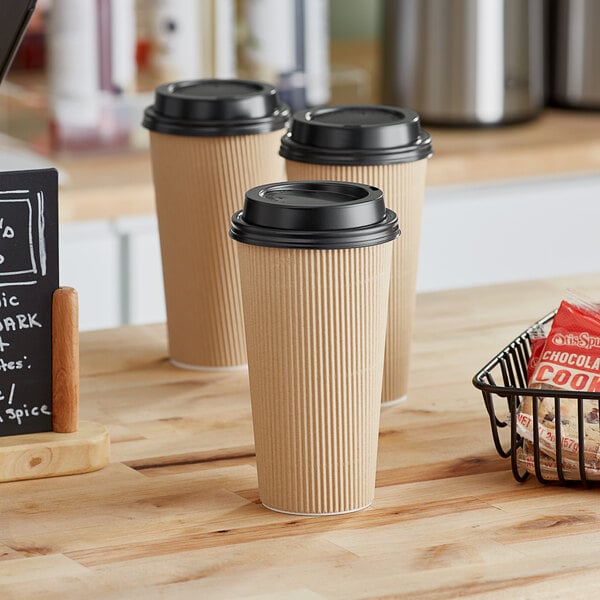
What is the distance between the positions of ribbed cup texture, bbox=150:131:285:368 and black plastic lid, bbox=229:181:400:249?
317 mm

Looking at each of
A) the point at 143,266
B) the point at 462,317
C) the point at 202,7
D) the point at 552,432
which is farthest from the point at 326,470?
the point at 202,7

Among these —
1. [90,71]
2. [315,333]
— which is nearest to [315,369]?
[315,333]

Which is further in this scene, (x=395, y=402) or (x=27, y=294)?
(x=395, y=402)

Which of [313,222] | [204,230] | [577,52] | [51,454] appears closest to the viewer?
[313,222]

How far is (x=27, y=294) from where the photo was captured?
956mm

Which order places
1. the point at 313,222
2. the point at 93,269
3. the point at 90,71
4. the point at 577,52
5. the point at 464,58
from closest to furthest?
the point at 313,222 → the point at 93,269 → the point at 90,71 → the point at 464,58 → the point at 577,52

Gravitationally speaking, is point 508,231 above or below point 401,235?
below

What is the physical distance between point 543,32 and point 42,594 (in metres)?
1.90

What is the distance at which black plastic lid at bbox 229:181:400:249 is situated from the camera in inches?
31.8

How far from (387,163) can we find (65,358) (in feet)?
0.98

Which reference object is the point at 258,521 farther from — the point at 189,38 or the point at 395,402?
the point at 189,38

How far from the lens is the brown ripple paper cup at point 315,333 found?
816mm

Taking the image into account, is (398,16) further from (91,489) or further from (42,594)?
(42,594)

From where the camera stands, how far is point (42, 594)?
77 centimetres
